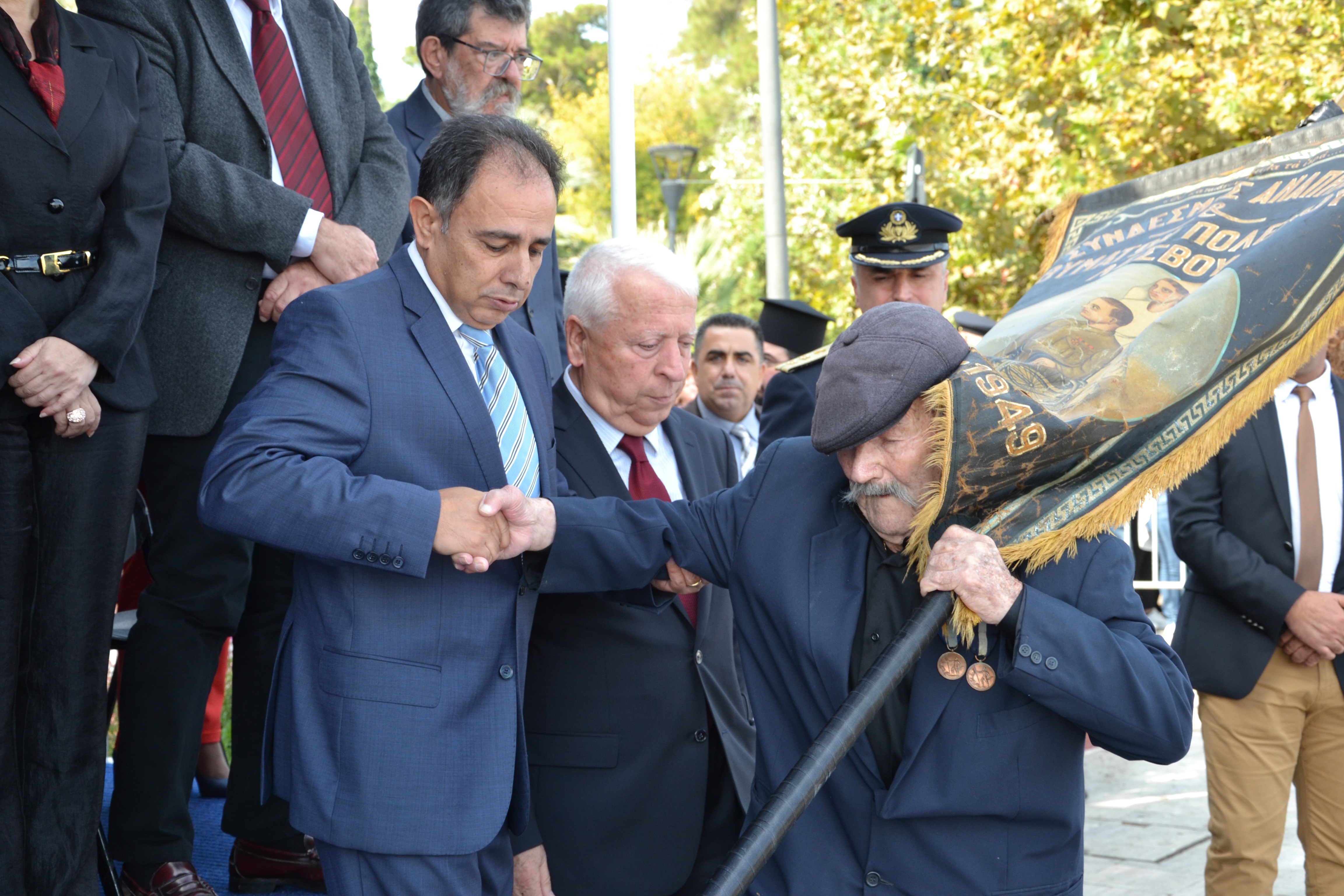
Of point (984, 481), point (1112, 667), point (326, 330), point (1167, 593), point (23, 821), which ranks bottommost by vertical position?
point (1167, 593)

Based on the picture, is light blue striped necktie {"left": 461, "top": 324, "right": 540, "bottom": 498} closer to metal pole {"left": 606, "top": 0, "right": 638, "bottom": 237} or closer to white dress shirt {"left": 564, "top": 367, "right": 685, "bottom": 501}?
white dress shirt {"left": 564, "top": 367, "right": 685, "bottom": 501}

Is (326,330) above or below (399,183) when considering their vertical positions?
Result: below

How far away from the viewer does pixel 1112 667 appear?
2.30 m

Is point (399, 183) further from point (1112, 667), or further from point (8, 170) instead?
point (1112, 667)

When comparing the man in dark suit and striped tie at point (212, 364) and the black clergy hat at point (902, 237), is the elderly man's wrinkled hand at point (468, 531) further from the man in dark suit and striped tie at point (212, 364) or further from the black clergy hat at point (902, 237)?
the black clergy hat at point (902, 237)

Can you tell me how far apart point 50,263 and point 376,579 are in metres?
1.14

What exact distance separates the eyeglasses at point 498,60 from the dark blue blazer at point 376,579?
70.6 inches

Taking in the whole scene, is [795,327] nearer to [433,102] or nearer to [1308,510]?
[1308,510]


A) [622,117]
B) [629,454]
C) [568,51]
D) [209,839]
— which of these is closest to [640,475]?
[629,454]

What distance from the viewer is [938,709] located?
2387 millimetres

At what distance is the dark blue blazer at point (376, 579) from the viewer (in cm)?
227

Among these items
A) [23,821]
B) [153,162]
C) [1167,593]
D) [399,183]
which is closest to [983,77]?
[1167,593]

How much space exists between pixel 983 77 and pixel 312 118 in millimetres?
8995

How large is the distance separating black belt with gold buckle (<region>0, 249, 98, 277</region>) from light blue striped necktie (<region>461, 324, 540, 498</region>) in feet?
3.11
